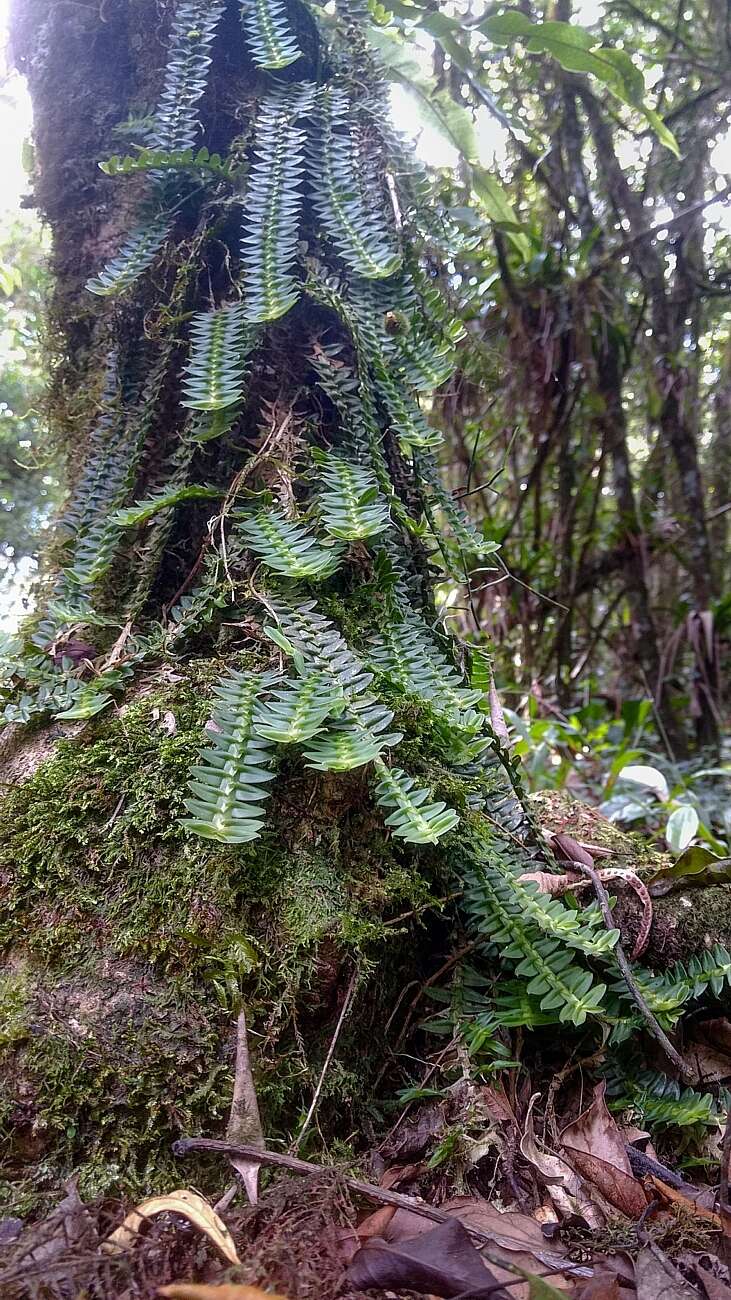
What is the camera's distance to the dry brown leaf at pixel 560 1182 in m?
0.88

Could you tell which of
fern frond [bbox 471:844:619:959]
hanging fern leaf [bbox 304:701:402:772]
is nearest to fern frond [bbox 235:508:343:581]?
hanging fern leaf [bbox 304:701:402:772]

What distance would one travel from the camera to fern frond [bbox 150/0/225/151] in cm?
147

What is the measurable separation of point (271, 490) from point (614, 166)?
312cm

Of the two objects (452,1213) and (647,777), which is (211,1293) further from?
(647,777)

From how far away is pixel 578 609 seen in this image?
4051mm

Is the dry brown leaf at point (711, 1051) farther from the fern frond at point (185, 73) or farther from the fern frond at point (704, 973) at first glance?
the fern frond at point (185, 73)

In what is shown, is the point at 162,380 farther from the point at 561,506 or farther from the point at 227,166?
the point at 561,506

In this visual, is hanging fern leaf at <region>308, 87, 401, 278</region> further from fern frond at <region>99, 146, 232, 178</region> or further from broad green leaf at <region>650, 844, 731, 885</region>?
broad green leaf at <region>650, 844, 731, 885</region>

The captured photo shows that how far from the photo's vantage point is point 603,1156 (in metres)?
0.95

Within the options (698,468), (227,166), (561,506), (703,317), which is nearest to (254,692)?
(227,166)

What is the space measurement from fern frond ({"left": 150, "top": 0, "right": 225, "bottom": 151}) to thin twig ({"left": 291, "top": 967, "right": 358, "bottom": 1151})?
1.63m

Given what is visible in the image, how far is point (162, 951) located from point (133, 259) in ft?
4.29

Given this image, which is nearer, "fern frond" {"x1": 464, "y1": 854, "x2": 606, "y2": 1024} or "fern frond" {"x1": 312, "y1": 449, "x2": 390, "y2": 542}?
"fern frond" {"x1": 464, "y1": 854, "x2": 606, "y2": 1024}

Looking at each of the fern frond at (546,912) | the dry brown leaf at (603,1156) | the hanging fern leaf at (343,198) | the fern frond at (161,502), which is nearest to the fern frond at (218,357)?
the fern frond at (161,502)
